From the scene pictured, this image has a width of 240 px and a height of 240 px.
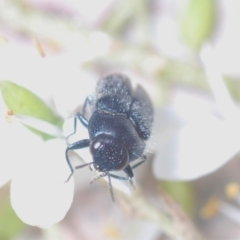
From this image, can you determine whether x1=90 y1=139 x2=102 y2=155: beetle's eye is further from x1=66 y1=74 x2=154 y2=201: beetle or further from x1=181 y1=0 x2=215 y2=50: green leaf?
x1=181 y1=0 x2=215 y2=50: green leaf

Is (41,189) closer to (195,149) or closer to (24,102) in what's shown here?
(24,102)

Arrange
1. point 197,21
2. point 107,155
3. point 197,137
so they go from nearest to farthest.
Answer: point 107,155, point 197,137, point 197,21

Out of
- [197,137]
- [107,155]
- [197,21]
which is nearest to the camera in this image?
[107,155]

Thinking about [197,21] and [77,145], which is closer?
[77,145]

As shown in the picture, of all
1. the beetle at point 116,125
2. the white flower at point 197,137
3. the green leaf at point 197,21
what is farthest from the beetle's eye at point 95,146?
the green leaf at point 197,21

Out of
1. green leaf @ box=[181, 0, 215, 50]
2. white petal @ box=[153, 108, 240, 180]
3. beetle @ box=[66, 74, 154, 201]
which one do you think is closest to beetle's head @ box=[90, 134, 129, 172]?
beetle @ box=[66, 74, 154, 201]

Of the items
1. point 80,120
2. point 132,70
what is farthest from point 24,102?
point 132,70

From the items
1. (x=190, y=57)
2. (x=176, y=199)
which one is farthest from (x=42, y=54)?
(x=190, y=57)
